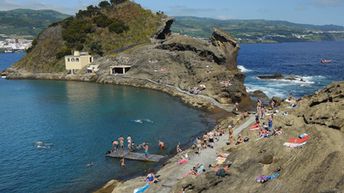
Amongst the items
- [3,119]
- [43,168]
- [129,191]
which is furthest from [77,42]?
[129,191]

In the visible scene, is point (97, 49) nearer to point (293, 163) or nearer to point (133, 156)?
point (133, 156)

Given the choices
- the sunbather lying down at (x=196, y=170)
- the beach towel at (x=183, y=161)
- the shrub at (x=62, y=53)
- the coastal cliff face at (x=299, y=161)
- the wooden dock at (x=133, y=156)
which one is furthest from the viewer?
the shrub at (x=62, y=53)

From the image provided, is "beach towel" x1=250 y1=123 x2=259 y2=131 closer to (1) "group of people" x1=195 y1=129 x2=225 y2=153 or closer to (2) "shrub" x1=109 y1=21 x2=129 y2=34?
(1) "group of people" x1=195 y1=129 x2=225 y2=153

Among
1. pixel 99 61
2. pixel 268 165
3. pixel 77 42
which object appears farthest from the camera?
pixel 77 42

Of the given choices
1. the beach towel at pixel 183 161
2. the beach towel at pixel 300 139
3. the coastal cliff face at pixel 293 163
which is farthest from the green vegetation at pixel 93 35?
the beach towel at pixel 300 139

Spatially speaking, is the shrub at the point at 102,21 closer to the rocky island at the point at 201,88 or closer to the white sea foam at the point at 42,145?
the rocky island at the point at 201,88

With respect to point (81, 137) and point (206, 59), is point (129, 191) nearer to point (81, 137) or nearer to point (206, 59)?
point (81, 137)

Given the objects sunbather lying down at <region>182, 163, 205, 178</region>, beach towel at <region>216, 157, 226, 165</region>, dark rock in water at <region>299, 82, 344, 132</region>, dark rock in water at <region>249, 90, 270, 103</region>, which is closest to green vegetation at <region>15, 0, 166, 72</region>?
dark rock in water at <region>249, 90, 270, 103</region>
